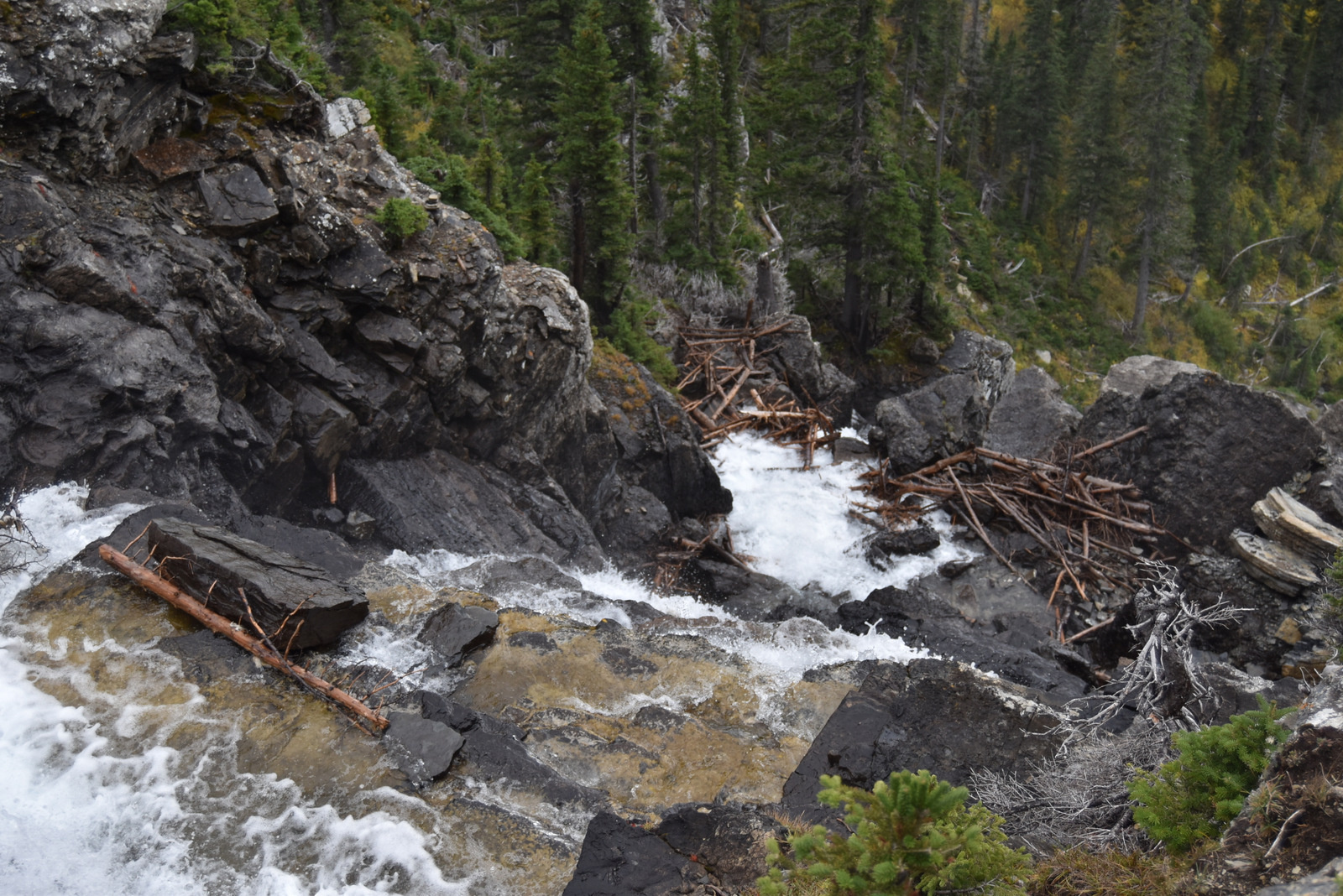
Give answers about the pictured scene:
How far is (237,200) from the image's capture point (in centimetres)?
1157

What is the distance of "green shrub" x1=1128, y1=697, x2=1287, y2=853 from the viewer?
449 cm

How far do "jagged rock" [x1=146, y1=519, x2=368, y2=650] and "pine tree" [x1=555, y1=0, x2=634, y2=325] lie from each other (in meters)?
14.6

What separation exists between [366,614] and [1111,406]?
18188mm

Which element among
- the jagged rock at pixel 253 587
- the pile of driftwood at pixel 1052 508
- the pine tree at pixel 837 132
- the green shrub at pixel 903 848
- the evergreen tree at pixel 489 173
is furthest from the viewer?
the pine tree at pixel 837 132

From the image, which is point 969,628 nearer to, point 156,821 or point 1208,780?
point 1208,780

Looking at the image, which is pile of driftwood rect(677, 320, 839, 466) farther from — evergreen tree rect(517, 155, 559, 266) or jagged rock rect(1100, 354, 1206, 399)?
jagged rock rect(1100, 354, 1206, 399)

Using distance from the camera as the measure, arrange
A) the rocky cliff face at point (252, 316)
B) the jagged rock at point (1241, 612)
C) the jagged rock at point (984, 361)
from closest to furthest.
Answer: the rocky cliff face at point (252, 316)
the jagged rock at point (1241, 612)
the jagged rock at point (984, 361)

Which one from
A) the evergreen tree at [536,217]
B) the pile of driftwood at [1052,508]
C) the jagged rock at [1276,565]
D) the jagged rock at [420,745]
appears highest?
the evergreen tree at [536,217]

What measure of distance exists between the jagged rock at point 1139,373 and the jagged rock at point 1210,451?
85.5 inches

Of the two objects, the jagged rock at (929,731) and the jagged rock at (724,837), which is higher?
the jagged rock at (724,837)

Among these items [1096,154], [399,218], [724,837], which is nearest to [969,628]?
[724,837]

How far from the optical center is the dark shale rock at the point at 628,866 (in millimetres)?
5730

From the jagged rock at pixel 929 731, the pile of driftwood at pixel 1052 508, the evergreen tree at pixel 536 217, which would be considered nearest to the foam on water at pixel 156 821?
the jagged rock at pixel 929 731

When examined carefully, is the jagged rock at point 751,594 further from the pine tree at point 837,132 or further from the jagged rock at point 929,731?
the pine tree at point 837,132
